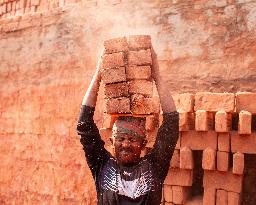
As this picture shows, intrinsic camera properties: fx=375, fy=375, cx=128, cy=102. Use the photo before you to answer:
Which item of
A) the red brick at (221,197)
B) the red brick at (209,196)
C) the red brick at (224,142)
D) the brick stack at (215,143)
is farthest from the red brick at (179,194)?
the red brick at (224,142)

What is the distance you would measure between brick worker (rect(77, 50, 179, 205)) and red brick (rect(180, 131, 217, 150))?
1.19m

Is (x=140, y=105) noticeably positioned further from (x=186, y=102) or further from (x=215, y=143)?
(x=215, y=143)

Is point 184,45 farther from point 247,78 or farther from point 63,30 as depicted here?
point 63,30

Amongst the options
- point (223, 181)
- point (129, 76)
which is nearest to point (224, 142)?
point (223, 181)

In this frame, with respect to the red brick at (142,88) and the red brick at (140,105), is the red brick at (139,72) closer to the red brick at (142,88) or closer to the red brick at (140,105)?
the red brick at (142,88)

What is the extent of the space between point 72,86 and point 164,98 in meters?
2.89

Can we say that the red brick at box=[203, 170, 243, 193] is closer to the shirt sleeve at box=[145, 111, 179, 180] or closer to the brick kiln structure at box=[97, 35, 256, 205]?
the brick kiln structure at box=[97, 35, 256, 205]

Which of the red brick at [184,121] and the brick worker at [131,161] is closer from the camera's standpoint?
the brick worker at [131,161]

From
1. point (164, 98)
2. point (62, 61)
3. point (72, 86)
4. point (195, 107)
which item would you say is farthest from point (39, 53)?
point (164, 98)

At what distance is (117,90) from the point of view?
3045 millimetres

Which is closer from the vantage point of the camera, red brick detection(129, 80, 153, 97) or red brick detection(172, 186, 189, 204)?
red brick detection(129, 80, 153, 97)

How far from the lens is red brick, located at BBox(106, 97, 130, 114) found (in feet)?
9.65

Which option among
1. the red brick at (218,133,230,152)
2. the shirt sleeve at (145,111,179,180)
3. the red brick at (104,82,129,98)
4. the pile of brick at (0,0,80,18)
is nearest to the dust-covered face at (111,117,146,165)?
the shirt sleeve at (145,111,179,180)

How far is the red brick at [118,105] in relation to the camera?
2.94 m
